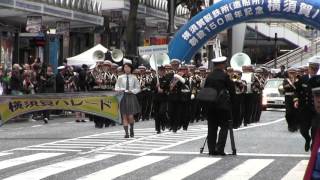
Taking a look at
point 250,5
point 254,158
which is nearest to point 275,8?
point 250,5

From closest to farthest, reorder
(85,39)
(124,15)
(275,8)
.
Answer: (275,8) < (124,15) < (85,39)

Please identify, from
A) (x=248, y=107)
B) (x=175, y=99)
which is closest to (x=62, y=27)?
(x=248, y=107)

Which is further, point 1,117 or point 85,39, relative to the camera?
point 85,39

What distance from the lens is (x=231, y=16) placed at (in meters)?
25.2

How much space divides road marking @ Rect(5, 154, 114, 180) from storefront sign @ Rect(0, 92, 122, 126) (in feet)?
14.1

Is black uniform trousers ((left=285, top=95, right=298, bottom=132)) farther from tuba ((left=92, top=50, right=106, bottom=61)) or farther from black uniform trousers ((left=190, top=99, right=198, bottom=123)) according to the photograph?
tuba ((left=92, top=50, right=106, bottom=61))

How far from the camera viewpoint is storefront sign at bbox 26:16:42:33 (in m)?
29.7

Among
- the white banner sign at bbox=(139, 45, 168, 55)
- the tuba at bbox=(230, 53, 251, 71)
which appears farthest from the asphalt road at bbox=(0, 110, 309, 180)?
the tuba at bbox=(230, 53, 251, 71)

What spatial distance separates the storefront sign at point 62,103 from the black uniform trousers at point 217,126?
4.18 m

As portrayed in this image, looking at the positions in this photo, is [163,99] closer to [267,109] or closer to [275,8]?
[275,8]

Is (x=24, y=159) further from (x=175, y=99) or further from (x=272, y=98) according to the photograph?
(x=272, y=98)

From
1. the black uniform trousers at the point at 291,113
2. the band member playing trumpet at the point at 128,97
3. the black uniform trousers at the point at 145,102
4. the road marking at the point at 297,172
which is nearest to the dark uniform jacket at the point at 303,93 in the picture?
the road marking at the point at 297,172

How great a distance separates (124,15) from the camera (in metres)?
40.4

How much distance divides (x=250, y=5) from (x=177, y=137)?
31.1 ft
